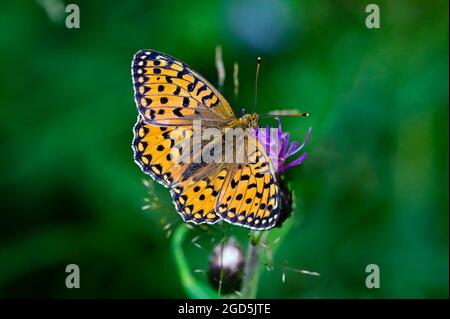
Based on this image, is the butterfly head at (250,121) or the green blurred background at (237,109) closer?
the butterfly head at (250,121)

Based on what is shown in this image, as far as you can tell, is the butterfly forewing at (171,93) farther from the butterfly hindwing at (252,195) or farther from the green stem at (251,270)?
the green stem at (251,270)

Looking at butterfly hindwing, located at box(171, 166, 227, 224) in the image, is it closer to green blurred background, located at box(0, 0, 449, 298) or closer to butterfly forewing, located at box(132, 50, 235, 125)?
butterfly forewing, located at box(132, 50, 235, 125)

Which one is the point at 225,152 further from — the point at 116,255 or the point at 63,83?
the point at 63,83

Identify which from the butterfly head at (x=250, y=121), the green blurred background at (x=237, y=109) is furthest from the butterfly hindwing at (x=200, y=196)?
the green blurred background at (x=237, y=109)

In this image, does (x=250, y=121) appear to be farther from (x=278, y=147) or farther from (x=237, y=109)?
(x=237, y=109)

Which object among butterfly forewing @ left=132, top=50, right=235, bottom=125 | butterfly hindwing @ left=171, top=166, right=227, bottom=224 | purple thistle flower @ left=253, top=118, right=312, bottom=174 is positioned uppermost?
butterfly forewing @ left=132, top=50, right=235, bottom=125

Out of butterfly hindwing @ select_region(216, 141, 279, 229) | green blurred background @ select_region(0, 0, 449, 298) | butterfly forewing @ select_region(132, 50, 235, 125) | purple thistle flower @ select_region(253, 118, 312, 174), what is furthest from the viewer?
green blurred background @ select_region(0, 0, 449, 298)

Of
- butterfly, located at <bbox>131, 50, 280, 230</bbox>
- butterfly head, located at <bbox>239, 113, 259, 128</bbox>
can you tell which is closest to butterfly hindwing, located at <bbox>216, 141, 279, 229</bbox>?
butterfly, located at <bbox>131, 50, 280, 230</bbox>
